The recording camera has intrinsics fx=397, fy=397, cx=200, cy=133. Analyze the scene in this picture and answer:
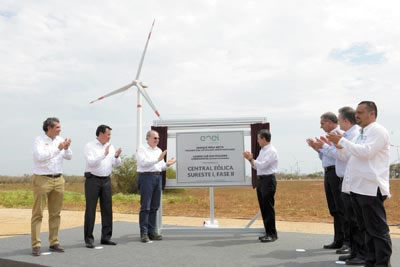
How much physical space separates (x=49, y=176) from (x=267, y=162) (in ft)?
10.7


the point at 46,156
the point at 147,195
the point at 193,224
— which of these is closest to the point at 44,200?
the point at 46,156

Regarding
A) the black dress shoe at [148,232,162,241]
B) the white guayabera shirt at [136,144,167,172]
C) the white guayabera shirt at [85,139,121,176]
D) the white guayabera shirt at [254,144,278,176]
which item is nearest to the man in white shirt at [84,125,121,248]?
the white guayabera shirt at [85,139,121,176]

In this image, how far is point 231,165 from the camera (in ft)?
23.8

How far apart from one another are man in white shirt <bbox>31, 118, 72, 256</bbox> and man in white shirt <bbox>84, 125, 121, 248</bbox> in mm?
382

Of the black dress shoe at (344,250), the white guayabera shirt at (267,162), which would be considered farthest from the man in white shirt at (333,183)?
the white guayabera shirt at (267,162)

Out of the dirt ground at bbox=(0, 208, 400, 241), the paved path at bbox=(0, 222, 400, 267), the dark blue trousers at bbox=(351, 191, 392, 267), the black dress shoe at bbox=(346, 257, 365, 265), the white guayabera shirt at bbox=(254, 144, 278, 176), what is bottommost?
the dirt ground at bbox=(0, 208, 400, 241)

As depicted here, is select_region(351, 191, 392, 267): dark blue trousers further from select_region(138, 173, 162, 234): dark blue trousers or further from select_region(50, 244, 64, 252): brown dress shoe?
select_region(50, 244, 64, 252): brown dress shoe

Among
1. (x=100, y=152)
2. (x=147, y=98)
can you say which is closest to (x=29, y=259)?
(x=100, y=152)

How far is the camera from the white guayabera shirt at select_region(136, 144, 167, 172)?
647 centimetres

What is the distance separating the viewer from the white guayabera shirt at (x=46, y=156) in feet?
17.8

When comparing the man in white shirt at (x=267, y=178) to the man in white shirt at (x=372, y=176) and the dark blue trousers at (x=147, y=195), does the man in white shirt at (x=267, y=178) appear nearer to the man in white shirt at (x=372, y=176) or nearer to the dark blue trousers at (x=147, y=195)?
the dark blue trousers at (x=147, y=195)

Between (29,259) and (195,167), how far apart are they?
10.4ft

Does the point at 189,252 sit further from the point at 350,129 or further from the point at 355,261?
the point at 350,129

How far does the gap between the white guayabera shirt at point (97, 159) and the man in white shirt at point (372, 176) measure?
3.39m
